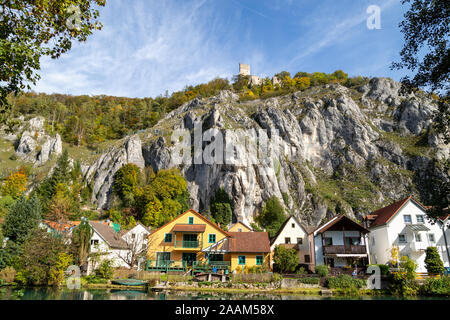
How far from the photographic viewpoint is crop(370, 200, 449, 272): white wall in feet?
116

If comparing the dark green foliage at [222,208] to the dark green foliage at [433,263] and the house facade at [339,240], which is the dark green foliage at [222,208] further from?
the dark green foliage at [433,263]

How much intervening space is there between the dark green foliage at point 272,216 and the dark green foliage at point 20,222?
3952cm

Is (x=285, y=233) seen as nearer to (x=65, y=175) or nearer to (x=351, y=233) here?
(x=351, y=233)

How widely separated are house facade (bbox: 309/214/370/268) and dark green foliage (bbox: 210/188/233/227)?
24.6 m

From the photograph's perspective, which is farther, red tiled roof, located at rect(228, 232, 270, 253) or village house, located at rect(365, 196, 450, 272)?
village house, located at rect(365, 196, 450, 272)

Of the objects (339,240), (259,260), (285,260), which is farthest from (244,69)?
(285,260)

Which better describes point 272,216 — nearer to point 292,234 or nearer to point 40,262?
point 292,234

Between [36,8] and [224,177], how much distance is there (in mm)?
57698

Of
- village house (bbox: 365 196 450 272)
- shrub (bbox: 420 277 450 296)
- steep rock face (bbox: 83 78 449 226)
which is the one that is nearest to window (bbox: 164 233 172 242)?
steep rock face (bbox: 83 78 449 226)

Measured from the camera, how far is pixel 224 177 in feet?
214

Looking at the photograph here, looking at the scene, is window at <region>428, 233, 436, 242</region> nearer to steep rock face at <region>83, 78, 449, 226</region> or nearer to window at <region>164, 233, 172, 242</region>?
steep rock face at <region>83, 78, 449, 226</region>

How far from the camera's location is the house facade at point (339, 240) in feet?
117

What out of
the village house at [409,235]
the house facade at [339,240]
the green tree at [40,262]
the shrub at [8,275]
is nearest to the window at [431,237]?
the village house at [409,235]
